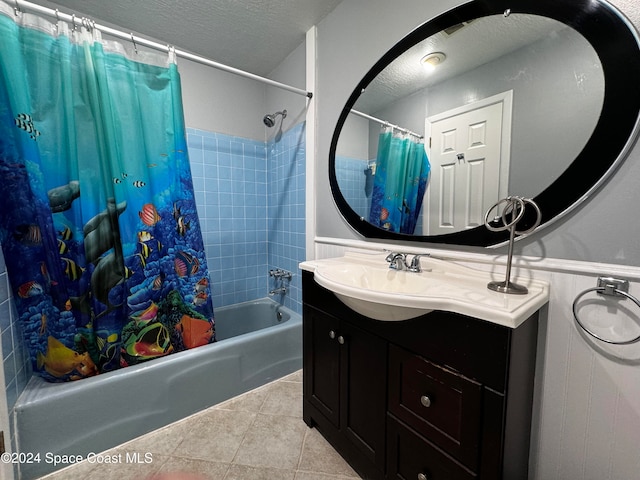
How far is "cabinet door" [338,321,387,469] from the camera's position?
2.79ft

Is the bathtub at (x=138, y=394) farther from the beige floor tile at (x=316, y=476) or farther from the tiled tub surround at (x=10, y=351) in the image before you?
the beige floor tile at (x=316, y=476)

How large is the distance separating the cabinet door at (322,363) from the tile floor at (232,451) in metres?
0.17

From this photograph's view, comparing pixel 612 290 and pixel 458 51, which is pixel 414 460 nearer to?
pixel 612 290

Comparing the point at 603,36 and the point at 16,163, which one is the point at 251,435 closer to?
the point at 16,163

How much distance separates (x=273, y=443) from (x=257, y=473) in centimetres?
14

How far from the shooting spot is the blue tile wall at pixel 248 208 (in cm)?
192

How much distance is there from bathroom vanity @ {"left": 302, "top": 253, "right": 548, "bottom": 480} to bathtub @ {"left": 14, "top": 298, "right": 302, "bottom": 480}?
0.61m

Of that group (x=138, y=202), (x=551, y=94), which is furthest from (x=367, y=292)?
(x=138, y=202)

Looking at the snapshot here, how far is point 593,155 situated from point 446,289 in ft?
1.74

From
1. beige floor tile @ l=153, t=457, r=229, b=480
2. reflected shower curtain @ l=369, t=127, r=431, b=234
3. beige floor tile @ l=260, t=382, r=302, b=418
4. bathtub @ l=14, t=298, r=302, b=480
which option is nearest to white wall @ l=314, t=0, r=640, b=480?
reflected shower curtain @ l=369, t=127, r=431, b=234

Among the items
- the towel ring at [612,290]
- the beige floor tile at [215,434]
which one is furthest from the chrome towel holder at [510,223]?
the beige floor tile at [215,434]

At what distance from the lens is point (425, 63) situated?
1039 mm

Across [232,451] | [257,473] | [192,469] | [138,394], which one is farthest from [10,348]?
[257,473]

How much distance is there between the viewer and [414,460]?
0.77 m
